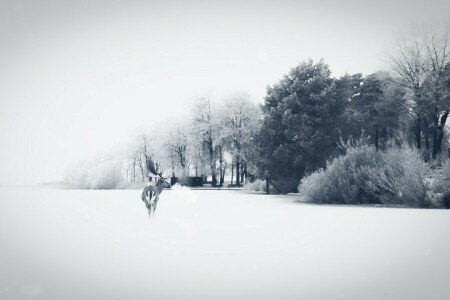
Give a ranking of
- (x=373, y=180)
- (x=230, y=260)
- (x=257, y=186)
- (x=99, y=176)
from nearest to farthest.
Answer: (x=230, y=260) < (x=373, y=180) < (x=257, y=186) < (x=99, y=176)

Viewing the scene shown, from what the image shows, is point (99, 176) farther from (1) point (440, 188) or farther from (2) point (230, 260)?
(2) point (230, 260)

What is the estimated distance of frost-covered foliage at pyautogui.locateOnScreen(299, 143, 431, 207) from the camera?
21.4 meters

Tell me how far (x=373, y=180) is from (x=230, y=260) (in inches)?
662

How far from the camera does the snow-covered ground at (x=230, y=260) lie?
700 centimetres

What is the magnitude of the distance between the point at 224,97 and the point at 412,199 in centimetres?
3909

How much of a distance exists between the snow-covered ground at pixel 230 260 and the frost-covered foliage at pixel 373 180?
6379mm

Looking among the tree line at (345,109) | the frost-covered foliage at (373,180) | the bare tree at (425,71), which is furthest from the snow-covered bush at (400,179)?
the bare tree at (425,71)

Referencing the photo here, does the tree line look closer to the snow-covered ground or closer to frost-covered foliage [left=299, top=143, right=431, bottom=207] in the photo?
frost-covered foliage [left=299, top=143, right=431, bottom=207]

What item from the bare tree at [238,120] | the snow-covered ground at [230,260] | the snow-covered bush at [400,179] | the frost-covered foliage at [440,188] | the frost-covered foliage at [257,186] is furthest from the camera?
the bare tree at [238,120]

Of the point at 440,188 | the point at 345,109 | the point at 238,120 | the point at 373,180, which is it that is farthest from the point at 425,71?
the point at 238,120

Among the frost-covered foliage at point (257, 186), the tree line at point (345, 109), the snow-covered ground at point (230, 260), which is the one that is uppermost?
the tree line at point (345, 109)

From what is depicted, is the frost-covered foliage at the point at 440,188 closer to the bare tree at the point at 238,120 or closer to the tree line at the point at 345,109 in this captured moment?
the tree line at the point at 345,109

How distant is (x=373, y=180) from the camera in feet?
77.8

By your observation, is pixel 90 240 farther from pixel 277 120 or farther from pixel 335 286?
pixel 277 120
